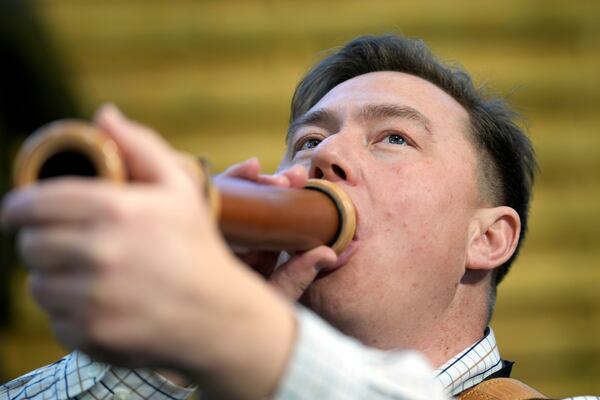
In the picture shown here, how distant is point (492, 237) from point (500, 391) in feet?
1.34

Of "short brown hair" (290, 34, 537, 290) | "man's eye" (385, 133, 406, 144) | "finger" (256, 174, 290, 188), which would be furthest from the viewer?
"short brown hair" (290, 34, 537, 290)

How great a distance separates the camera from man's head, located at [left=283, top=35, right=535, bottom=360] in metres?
1.75

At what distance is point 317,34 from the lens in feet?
13.4

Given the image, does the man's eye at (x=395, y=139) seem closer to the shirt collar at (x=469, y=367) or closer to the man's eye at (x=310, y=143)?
the man's eye at (x=310, y=143)

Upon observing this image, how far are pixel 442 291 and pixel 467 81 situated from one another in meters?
0.59

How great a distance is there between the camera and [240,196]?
4.24ft

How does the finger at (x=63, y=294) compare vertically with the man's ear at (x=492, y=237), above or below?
below

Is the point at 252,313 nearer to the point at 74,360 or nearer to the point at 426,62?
the point at 74,360

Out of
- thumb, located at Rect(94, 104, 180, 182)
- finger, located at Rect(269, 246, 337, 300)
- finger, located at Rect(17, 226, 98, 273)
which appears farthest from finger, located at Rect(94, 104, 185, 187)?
finger, located at Rect(269, 246, 337, 300)

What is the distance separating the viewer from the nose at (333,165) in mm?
1781

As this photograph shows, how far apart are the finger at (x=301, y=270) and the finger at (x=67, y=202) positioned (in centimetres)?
71

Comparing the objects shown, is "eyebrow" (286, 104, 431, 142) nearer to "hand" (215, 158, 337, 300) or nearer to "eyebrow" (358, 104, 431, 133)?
"eyebrow" (358, 104, 431, 133)

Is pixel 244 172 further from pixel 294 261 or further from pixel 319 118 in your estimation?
pixel 319 118

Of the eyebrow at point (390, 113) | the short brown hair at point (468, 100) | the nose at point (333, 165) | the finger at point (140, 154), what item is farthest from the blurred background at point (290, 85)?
the finger at point (140, 154)
